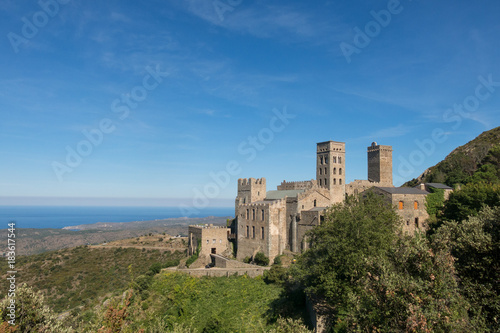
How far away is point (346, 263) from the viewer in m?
22.3

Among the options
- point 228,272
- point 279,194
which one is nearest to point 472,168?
point 279,194

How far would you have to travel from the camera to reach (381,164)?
228 feet

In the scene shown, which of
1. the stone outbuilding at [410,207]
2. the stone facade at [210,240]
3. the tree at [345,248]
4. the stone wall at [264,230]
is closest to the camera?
the tree at [345,248]

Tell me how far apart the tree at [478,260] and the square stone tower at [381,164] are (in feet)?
169

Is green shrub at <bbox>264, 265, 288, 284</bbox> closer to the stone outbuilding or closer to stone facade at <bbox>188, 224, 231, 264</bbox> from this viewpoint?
stone facade at <bbox>188, 224, 231, 264</bbox>

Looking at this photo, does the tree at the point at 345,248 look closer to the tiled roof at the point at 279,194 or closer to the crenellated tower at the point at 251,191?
the tiled roof at the point at 279,194

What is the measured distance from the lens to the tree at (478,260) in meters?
15.4

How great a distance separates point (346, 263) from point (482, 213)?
9.35 meters

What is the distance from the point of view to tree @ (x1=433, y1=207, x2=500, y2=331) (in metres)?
15.4

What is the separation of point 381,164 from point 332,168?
19949 millimetres

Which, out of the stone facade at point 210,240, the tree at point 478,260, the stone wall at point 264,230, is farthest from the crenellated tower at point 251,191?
the tree at point 478,260

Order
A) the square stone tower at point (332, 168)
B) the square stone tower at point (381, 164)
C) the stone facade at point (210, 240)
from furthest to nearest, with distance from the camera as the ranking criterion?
1. the square stone tower at point (381, 164)
2. the square stone tower at point (332, 168)
3. the stone facade at point (210, 240)

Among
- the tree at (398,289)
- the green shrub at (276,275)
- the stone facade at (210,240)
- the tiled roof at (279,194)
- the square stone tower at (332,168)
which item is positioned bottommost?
the green shrub at (276,275)

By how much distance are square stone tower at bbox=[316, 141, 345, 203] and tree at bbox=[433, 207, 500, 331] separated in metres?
35.7
